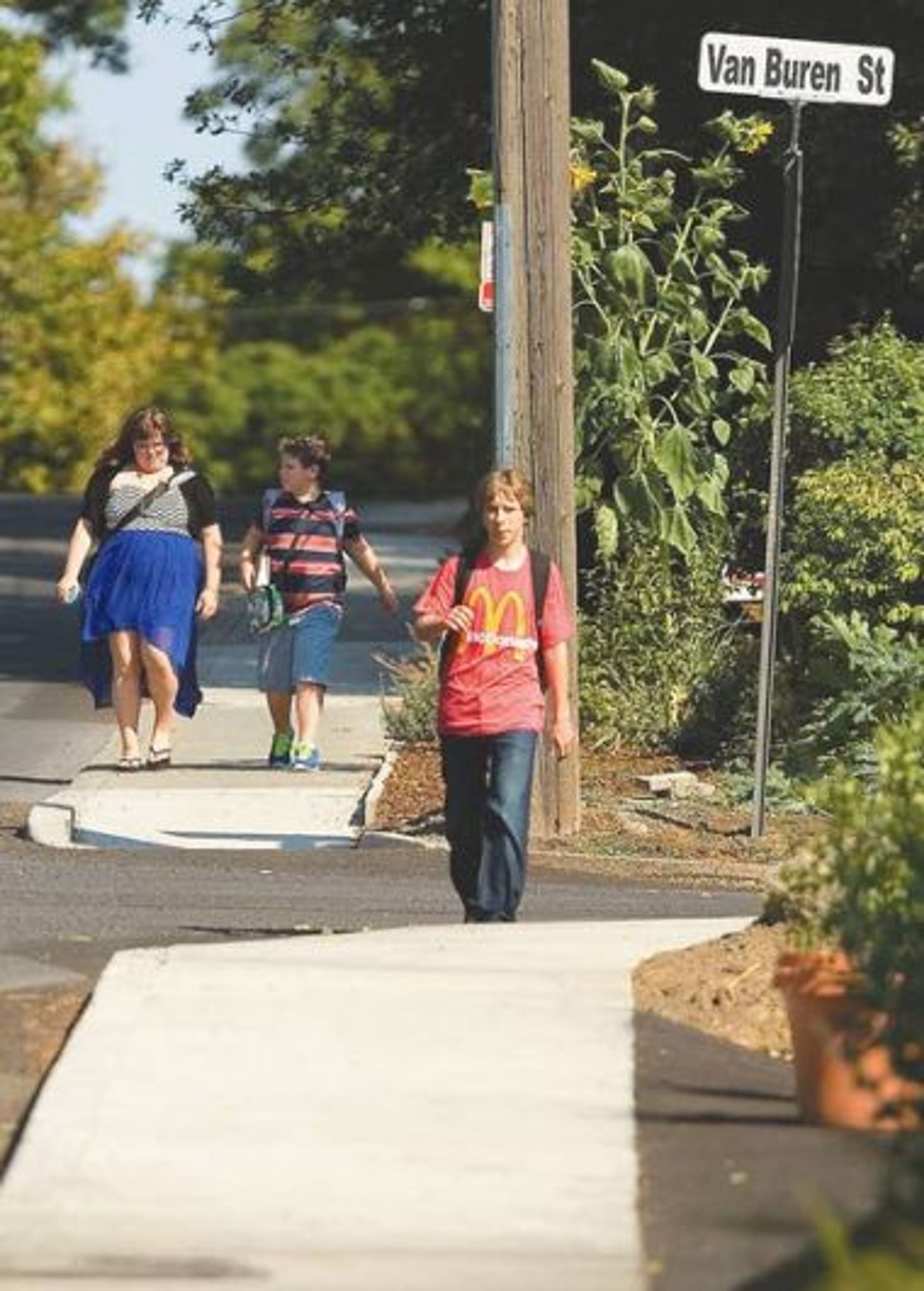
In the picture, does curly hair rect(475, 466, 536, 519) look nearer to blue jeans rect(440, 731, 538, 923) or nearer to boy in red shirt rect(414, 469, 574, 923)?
boy in red shirt rect(414, 469, 574, 923)

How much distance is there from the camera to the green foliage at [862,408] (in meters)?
20.0

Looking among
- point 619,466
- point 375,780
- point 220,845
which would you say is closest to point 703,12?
point 619,466

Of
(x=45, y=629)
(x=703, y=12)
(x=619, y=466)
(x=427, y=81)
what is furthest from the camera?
(x=45, y=629)

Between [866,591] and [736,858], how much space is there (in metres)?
2.80

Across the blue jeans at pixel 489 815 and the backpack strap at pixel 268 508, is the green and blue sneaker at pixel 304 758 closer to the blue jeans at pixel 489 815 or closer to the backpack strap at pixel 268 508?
the backpack strap at pixel 268 508

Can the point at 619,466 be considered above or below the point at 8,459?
above

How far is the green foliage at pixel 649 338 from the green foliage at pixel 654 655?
20 centimetres

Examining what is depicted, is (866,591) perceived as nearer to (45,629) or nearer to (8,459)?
(45,629)

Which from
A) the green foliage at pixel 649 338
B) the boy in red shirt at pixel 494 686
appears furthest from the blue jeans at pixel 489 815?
the green foliage at pixel 649 338

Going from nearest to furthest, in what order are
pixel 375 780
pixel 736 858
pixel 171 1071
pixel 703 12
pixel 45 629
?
1. pixel 171 1071
2. pixel 736 858
3. pixel 375 780
4. pixel 703 12
5. pixel 45 629

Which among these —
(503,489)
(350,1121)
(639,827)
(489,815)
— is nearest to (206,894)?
(489,815)

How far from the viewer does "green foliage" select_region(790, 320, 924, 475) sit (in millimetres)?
19969

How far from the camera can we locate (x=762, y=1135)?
360 inches

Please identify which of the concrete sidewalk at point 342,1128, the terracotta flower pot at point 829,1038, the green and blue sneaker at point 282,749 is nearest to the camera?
the concrete sidewalk at point 342,1128
